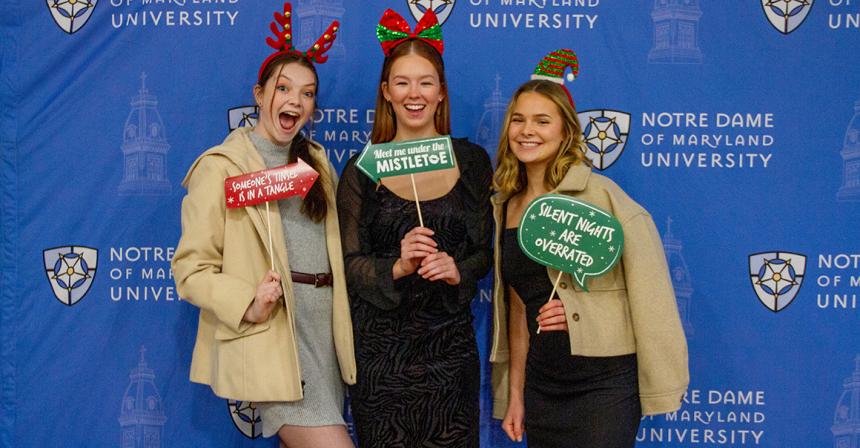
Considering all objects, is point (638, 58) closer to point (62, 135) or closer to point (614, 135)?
point (614, 135)

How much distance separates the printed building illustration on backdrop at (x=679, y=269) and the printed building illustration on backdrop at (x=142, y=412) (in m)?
1.76

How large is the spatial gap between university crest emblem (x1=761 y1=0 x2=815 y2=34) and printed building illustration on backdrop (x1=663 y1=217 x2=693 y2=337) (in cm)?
71

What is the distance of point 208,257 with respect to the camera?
5.63 feet

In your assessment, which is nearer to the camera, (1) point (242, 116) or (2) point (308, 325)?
(2) point (308, 325)

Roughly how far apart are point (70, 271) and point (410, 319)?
1285mm

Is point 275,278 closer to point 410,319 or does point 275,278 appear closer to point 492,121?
point 410,319

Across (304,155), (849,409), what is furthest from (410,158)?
(849,409)

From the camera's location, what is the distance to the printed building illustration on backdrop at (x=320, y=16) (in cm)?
228

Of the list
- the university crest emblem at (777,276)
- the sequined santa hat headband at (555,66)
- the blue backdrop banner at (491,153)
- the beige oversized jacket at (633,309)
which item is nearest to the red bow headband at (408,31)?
the sequined santa hat headband at (555,66)

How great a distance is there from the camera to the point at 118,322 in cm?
236

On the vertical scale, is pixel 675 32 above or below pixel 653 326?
above

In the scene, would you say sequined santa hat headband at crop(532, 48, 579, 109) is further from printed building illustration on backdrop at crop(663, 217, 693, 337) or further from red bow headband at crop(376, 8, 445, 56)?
printed building illustration on backdrop at crop(663, 217, 693, 337)

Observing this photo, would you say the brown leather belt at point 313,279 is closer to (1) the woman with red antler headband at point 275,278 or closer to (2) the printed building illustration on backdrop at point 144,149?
(1) the woman with red antler headband at point 275,278

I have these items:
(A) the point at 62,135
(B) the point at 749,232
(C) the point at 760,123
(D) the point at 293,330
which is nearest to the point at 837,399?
(B) the point at 749,232
